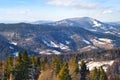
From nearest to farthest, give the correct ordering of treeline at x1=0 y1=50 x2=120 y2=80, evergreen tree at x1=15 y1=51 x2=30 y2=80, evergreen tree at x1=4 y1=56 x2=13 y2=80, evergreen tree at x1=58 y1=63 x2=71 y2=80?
evergreen tree at x1=58 y1=63 x2=71 y2=80
treeline at x1=0 y1=50 x2=120 y2=80
evergreen tree at x1=4 y1=56 x2=13 y2=80
evergreen tree at x1=15 y1=51 x2=30 y2=80

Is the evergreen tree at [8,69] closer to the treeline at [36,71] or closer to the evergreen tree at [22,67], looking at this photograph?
the treeline at [36,71]

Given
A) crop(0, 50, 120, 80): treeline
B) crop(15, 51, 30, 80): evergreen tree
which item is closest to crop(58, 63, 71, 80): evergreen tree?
crop(0, 50, 120, 80): treeline

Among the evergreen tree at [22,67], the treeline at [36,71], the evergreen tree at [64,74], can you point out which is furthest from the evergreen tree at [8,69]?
the evergreen tree at [64,74]

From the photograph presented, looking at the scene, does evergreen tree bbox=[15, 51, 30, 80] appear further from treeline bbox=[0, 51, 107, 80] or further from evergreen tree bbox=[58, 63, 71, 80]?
evergreen tree bbox=[58, 63, 71, 80]

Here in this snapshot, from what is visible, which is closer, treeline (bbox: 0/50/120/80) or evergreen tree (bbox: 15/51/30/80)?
treeline (bbox: 0/50/120/80)

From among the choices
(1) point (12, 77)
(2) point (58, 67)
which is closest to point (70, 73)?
(2) point (58, 67)

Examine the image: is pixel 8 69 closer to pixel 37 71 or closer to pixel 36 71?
pixel 36 71

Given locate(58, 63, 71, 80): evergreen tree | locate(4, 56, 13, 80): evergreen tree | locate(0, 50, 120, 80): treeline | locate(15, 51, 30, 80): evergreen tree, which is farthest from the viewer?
locate(15, 51, 30, 80): evergreen tree

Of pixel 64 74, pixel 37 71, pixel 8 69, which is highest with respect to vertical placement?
pixel 8 69

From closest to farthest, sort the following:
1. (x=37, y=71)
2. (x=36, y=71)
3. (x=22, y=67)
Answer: (x=22, y=67)
(x=36, y=71)
(x=37, y=71)

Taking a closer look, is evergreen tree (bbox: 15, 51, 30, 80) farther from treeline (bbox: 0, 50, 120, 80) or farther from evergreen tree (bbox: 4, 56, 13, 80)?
evergreen tree (bbox: 4, 56, 13, 80)

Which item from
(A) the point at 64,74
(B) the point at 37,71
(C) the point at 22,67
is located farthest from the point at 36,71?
(A) the point at 64,74
